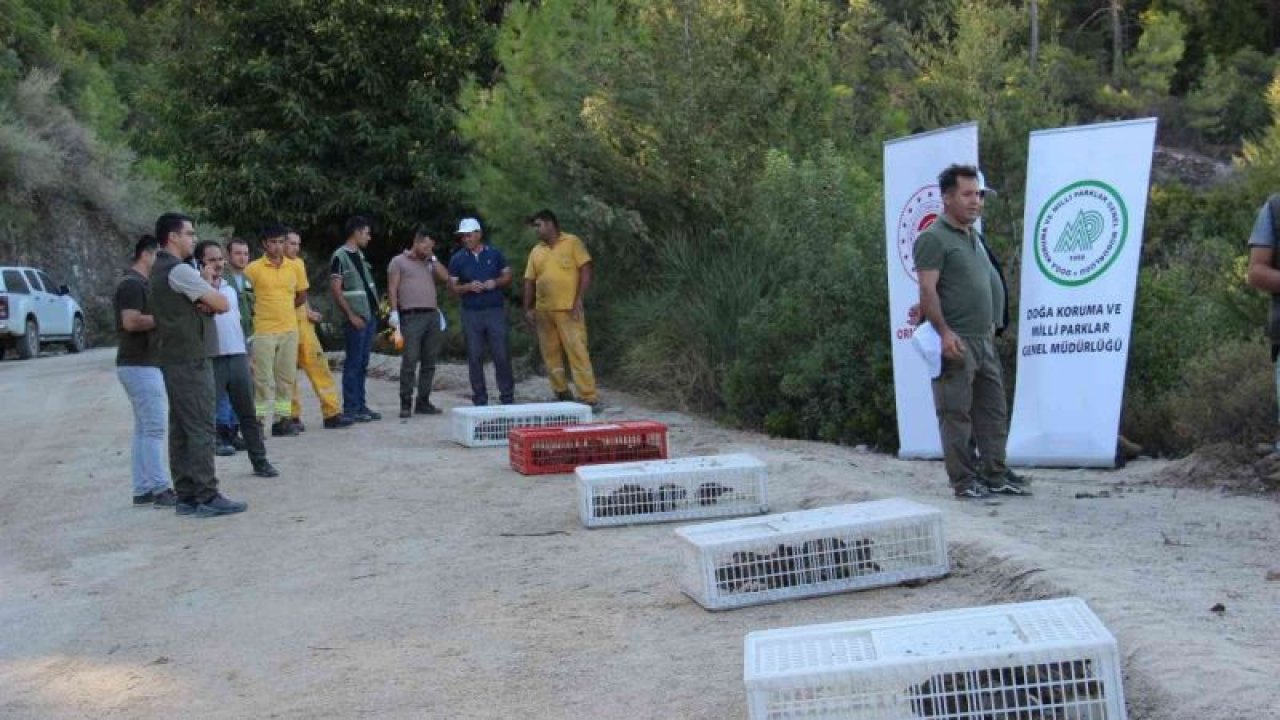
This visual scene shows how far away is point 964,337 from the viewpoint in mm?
8344

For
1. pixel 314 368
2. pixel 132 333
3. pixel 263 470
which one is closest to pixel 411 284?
Answer: pixel 314 368

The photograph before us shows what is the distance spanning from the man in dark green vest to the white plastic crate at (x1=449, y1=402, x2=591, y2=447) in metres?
2.99

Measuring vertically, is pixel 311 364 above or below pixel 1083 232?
below

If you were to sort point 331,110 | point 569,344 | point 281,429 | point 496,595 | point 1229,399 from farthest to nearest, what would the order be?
point 331,110 → point 569,344 → point 281,429 → point 1229,399 → point 496,595

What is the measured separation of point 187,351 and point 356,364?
4994 mm

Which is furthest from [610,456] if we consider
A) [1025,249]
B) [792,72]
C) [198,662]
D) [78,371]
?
[78,371]

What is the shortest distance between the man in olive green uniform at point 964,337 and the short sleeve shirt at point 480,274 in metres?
6.90

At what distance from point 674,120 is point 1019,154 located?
7562 millimetres

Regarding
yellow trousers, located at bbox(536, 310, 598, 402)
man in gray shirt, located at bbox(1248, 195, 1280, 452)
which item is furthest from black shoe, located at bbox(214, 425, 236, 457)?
man in gray shirt, located at bbox(1248, 195, 1280, 452)

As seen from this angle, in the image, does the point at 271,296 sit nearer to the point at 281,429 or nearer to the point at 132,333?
the point at 281,429

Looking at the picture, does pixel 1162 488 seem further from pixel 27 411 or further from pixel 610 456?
pixel 27 411

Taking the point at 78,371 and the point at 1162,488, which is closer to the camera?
the point at 1162,488

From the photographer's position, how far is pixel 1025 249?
10.3 meters

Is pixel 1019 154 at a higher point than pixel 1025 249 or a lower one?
higher
